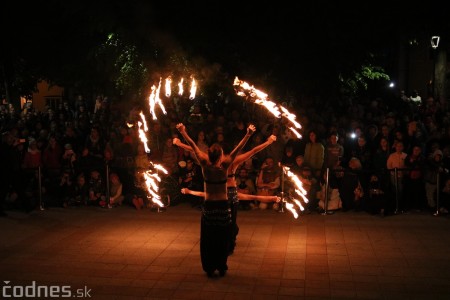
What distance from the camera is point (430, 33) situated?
19.6 metres

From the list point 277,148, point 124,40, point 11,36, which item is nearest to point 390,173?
point 277,148

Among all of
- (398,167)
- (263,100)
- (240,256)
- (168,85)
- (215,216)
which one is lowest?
(240,256)

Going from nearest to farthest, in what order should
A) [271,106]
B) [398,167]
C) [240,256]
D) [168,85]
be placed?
1. [271,106]
2. [240,256]
3. [398,167]
4. [168,85]

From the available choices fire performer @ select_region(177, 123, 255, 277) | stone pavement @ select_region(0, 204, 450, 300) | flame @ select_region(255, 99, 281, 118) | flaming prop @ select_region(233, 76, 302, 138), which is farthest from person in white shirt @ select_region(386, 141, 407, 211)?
fire performer @ select_region(177, 123, 255, 277)

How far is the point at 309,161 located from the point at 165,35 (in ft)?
13.8

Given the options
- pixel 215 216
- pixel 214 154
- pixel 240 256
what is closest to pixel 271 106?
pixel 214 154

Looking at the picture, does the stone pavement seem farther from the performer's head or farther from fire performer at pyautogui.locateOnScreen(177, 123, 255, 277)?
the performer's head

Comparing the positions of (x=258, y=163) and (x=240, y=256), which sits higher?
(x=258, y=163)

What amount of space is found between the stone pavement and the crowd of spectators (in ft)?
1.64

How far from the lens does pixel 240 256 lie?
25.5 feet

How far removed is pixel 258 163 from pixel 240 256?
12.8 feet

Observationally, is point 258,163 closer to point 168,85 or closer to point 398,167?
point 168,85

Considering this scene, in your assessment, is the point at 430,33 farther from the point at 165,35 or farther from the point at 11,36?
the point at 11,36

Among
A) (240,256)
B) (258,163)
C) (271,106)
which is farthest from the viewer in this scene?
(258,163)
